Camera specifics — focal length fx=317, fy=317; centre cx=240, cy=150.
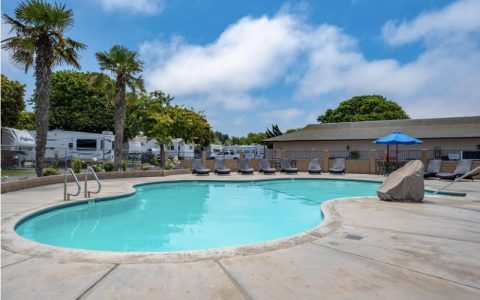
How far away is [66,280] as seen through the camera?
3.35 m

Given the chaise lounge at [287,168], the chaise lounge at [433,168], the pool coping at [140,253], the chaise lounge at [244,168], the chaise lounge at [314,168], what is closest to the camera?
the pool coping at [140,253]

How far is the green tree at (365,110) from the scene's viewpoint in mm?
47406

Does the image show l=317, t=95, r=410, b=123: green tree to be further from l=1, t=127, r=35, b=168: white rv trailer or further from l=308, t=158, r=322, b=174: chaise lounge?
l=1, t=127, r=35, b=168: white rv trailer

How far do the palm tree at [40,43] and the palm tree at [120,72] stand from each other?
3309 millimetres

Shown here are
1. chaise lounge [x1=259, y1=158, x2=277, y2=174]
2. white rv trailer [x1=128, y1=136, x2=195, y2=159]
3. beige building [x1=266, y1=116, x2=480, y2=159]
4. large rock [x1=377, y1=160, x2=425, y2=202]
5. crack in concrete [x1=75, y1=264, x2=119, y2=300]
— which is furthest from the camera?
white rv trailer [x1=128, y1=136, x2=195, y2=159]

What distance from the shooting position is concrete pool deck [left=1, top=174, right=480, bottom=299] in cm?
308

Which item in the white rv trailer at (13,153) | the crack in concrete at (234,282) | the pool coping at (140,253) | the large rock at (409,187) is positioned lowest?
the crack in concrete at (234,282)

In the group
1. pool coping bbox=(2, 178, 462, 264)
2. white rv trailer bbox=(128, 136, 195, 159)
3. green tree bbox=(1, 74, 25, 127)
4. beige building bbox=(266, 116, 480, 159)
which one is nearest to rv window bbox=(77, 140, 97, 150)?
white rv trailer bbox=(128, 136, 195, 159)

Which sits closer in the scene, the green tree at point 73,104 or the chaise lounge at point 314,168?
the chaise lounge at point 314,168

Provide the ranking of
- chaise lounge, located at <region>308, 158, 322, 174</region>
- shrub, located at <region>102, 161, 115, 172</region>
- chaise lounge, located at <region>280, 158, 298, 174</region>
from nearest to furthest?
shrub, located at <region>102, 161, 115, 172</region>
chaise lounge, located at <region>280, 158, 298, 174</region>
chaise lounge, located at <region>308, 158, 322, 174</region>

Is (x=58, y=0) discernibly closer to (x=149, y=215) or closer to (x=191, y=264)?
(x=149, y=215)

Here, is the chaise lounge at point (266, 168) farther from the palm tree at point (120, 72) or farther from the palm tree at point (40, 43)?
the palm tree at point (40, 43)

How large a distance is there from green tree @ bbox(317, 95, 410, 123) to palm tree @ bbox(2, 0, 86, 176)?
41.5 m

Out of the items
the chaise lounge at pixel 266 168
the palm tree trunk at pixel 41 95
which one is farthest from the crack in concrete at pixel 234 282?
the chaise lounge at pixel 266 168
